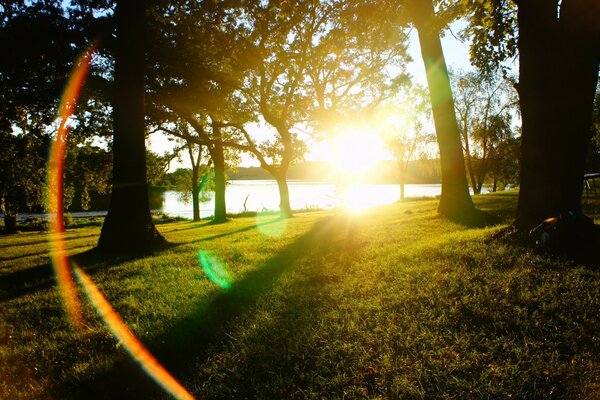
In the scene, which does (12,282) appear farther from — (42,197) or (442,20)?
(42,197)

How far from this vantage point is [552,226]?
528cm

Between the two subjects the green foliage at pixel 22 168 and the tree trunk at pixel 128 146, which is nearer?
the tree trunk at pixel 128 146

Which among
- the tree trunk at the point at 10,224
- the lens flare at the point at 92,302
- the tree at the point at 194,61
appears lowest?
the tree trunk at the point at 10,224

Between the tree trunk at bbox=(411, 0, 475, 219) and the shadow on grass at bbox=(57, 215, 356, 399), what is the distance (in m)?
6.38

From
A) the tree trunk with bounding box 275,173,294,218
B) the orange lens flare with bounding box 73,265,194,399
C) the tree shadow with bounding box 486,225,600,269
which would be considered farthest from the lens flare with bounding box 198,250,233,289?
the tree trunk with bounding box 275,173,294,218

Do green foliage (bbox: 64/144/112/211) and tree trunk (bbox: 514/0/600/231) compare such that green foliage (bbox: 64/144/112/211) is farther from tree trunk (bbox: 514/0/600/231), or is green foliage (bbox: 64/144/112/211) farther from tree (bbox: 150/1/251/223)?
tree trunk (bbox: 514/0/600/231)

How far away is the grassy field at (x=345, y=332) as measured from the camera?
2.71 metres

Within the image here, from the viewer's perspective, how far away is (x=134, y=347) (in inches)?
146

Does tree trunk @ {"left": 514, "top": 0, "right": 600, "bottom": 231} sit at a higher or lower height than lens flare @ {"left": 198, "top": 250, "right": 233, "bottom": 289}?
higher

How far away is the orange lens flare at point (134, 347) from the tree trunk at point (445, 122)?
367 inches

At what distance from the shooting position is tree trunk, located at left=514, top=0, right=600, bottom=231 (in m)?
5.74

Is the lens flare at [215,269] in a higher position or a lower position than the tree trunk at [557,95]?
lower

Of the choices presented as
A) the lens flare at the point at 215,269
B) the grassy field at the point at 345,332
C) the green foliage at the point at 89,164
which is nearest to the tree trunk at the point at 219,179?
the green foliage at the point at 89,164

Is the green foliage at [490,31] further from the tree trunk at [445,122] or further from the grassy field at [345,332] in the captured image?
the grassy field at [345,332]
